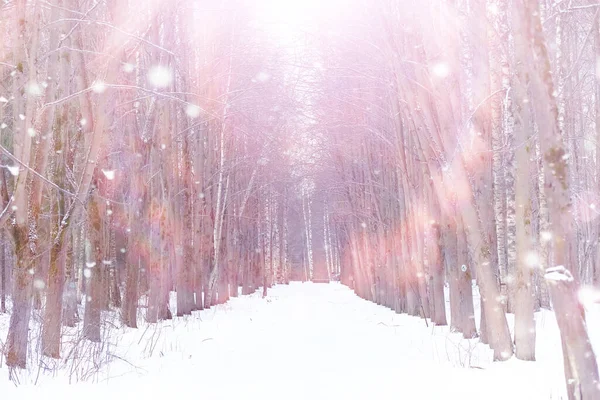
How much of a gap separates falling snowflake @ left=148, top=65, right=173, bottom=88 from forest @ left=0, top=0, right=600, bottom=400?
3.2 inches

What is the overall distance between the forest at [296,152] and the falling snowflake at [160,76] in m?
0.08

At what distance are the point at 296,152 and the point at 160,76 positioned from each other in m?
12.3

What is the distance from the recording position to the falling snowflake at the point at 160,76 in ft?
44.5

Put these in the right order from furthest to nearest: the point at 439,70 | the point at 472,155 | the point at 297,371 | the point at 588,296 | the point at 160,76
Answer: the point at 588,296
the point at 160,76
the point at 472,155
the point at 439,70
the point at 297,371

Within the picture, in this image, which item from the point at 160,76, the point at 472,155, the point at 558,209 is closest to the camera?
the point at 558,209

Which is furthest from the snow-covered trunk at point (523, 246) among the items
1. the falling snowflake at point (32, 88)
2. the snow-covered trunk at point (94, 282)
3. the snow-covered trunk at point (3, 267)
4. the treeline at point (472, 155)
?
the snow-covered trunk at point (3, 267)

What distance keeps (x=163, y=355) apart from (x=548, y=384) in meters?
5.02

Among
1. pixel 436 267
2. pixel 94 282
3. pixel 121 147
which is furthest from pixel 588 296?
pixel 94 282

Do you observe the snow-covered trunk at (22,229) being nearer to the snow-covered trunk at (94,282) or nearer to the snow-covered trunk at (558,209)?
the snow-covered trunk at (94,282)

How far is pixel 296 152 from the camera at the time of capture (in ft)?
84.2

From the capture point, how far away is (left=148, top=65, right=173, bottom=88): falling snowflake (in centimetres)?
1356

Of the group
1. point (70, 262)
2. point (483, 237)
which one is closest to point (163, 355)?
point (483, 237)

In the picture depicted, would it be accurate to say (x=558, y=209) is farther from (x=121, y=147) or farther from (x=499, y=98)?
(x=121, y=147)

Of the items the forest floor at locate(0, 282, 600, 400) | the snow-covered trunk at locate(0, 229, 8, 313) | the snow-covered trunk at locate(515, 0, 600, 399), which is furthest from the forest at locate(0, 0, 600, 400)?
the snow-covered trunk at locate(0, 229, 8, 313)
